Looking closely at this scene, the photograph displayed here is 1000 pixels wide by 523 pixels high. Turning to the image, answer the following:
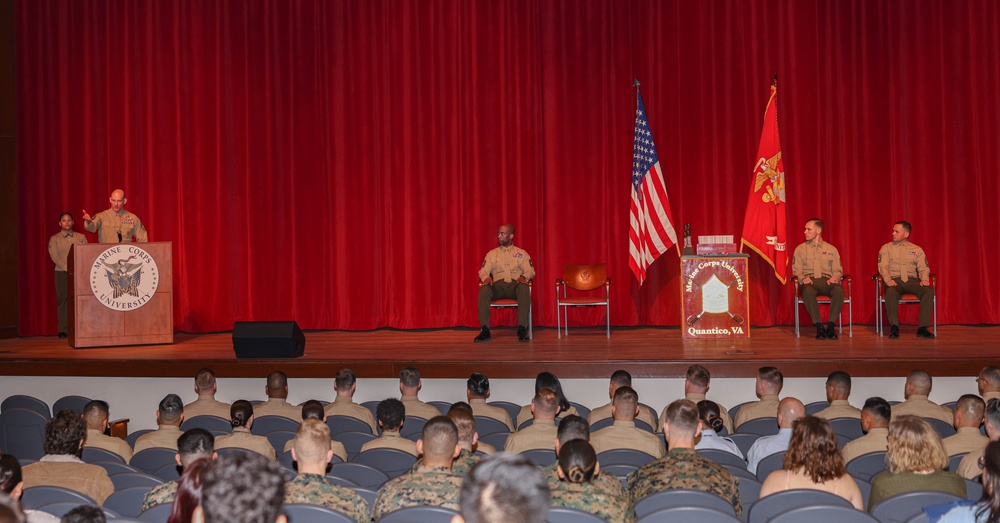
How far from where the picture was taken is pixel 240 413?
15.8 ft

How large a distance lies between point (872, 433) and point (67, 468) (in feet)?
11.4

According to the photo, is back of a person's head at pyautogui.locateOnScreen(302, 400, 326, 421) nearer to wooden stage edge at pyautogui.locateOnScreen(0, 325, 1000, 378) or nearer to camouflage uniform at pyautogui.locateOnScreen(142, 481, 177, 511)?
camouflage uniform at pyautogui.locateOnScreen(142, 481, 177, 511)

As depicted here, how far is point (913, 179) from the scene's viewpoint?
10.0 m

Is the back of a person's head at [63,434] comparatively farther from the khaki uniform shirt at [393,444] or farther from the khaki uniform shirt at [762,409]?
the khaki uniform shirt at [762,409]

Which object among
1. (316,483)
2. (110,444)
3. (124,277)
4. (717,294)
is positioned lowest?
(110,444)

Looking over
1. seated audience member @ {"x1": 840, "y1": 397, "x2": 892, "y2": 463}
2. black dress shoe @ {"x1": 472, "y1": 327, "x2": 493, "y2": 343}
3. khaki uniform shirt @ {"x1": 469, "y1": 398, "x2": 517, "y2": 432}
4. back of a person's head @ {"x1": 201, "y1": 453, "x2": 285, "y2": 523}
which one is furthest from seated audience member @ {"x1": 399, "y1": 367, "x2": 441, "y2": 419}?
back of a person's head @ {"x1": 201, "y1": 453, "x2": 285, "y2": 523}

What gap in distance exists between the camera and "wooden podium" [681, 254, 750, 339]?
8617 millimetres

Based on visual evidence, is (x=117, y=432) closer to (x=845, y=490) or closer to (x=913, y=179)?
(x=845, y=490)

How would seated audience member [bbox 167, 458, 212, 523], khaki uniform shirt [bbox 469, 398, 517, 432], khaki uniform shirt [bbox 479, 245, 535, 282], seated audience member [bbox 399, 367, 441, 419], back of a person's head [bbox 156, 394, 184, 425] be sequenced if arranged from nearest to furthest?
seated audience member [bbox 167, 458, 212, 523] → back of a person's head [bbox 156, 394, 184, 425] → khaki uniform shirt [bbox 469, 398, 517, 432] → seated audience member [bbox 399, 367, 441, 419] → khaki uniform shirt [bbox 479, 245, 535, 282]

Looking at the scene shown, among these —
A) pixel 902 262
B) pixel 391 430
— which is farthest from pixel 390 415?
pixel 902 262

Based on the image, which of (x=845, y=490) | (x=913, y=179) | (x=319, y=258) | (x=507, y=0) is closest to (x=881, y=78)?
(x=913, y=179)

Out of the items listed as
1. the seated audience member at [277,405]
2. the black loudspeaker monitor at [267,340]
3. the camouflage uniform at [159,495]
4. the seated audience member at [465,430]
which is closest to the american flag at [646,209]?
the black loudspeaker monitor at [267,340]

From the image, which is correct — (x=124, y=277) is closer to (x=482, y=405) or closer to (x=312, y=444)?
(x=482, y=405)

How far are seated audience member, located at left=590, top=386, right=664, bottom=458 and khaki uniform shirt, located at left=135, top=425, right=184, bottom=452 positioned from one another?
2157mm
